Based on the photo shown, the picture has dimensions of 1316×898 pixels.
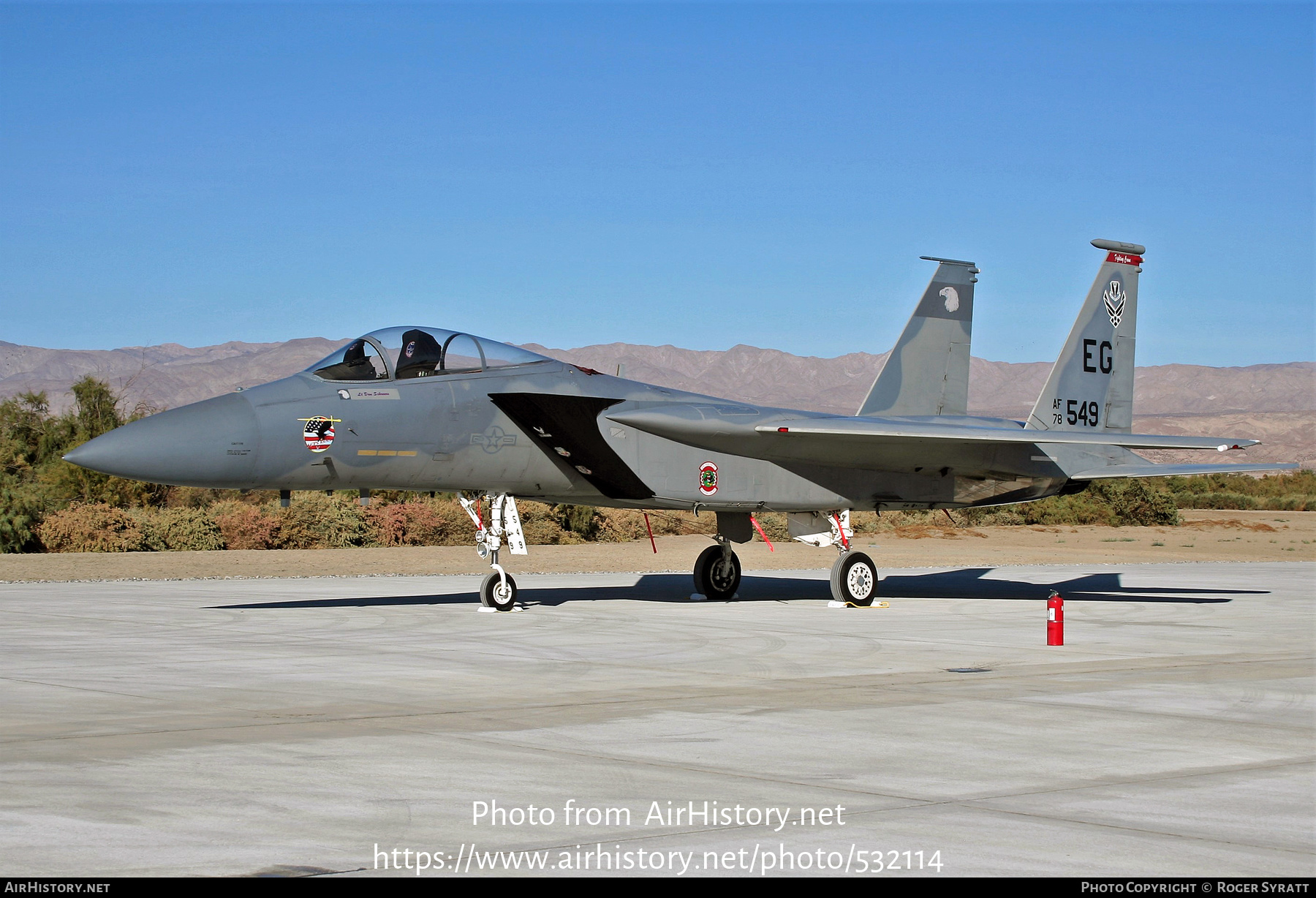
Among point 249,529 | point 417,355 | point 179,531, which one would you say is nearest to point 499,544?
point 417,355

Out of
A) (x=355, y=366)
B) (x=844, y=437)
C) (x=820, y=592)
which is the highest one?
(x=355, y=366)

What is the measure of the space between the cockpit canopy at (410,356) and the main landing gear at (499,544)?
1.65 metres

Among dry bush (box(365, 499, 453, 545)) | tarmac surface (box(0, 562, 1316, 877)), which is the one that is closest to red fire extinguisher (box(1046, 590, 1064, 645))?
tarmac surface (box(0, 562, 1316, 877))

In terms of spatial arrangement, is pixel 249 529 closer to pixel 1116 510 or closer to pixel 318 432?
pixel 318 432

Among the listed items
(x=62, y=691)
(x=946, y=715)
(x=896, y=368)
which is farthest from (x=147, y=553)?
(x=946, y=715)

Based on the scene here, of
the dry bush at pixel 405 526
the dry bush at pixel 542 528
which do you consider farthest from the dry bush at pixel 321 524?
the dry bush at pixel 542 528

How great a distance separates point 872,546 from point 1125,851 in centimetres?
2926

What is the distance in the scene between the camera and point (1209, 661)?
432 inches

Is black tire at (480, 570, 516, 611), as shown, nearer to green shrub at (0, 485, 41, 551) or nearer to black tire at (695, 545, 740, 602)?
black tire at (695, 545, 740, 602)

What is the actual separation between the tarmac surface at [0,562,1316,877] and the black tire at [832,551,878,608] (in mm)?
2226

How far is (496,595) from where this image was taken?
1489cm

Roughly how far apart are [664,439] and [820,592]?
16.3 ft

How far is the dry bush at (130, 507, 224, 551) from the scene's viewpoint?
27.4 metres

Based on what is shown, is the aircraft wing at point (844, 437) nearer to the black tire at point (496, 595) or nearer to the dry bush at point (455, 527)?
the black tire at point (496, 595)
